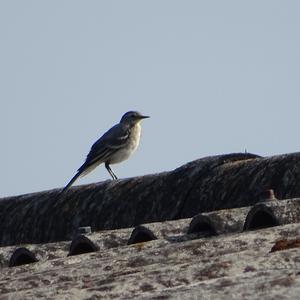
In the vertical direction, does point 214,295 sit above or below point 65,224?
above

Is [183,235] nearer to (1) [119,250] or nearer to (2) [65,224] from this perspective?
(1) [119,250]

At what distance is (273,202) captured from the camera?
655cm

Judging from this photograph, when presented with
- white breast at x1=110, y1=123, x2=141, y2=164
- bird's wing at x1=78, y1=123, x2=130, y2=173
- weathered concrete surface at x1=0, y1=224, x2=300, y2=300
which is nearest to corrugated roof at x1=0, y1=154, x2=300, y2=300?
weathered concrete surface at x1=0, y1=224, x2=300, y2=300

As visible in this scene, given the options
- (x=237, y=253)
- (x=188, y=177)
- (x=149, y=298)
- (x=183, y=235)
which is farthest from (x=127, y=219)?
(x=149, y=298)

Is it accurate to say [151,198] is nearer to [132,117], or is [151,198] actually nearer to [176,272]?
[176,272]

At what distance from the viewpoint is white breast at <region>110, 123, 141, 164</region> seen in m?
19.9

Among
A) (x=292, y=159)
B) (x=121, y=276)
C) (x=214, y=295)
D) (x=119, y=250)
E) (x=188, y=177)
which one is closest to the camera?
(x=214, y=295)

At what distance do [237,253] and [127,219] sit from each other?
4.37m

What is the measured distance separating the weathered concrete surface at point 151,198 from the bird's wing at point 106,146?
7.72 m

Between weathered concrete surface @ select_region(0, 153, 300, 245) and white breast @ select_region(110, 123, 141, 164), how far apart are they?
8067 millimetres

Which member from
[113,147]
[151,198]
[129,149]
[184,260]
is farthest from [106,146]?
[184,260]

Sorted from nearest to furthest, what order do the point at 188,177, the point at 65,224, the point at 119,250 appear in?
the point at 119,250, the point at 188,177, the point at 65,224

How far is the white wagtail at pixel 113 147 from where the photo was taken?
1958 cm

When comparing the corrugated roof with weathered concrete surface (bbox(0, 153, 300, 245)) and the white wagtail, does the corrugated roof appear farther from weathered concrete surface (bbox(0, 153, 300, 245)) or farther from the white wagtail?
the white wagtail
